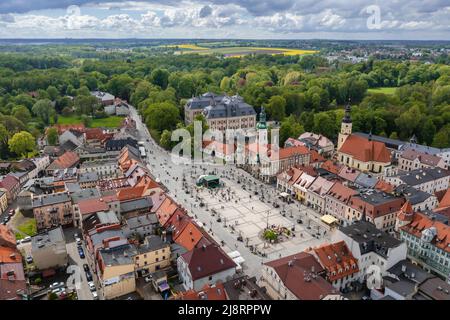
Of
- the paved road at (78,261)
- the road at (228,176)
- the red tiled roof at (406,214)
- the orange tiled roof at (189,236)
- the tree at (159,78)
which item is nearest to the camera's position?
the paved road at (78,261)

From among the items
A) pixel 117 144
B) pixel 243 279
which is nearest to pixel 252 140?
pixel 117 144

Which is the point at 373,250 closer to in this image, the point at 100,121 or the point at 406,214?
the point at 406,214

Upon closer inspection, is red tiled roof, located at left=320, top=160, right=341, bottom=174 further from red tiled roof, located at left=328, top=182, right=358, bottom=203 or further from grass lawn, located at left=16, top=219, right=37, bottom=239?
grass lawn, located at left=16, top=219, right=37, bottom=239

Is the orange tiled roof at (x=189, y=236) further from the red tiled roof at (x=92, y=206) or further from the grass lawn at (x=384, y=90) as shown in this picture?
the grass lawn at (x=384, y=90)

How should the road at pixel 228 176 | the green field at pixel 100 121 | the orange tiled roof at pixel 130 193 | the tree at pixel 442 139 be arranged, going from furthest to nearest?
the green field at pixel 100 121 < the tree at pixel 442 139 < the orange tiled roof at pixel 130 193 < the road at pixel 228 176

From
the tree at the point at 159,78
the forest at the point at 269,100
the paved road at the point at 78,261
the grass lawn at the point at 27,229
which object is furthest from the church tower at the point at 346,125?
the tree at the point at 159,78
